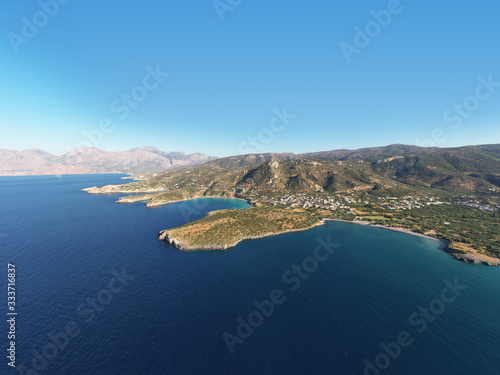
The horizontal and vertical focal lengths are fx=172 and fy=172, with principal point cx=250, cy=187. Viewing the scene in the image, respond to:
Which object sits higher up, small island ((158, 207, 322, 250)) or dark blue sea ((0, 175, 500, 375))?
small island ((158, 207, 322, 250))

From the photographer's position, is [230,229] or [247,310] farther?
[230,229]

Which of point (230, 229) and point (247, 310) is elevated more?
point (230, 229)

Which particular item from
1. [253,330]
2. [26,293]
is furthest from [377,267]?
[26,293]

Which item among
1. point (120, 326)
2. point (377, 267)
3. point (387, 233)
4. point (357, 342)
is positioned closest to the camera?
point (357, 342)

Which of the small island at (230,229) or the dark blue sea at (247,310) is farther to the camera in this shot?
the small island at (230,229)

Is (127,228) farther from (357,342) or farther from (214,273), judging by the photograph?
(357,342)

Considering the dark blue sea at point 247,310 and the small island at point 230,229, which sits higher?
the small island at point 230,229

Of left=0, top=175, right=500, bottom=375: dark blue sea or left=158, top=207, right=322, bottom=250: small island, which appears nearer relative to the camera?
left=0, top=175, right=500, bottom=375: dark blue sea

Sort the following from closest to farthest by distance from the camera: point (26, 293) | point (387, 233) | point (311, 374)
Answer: point (311, 374)
point (26, 293)
point (387, 233)
